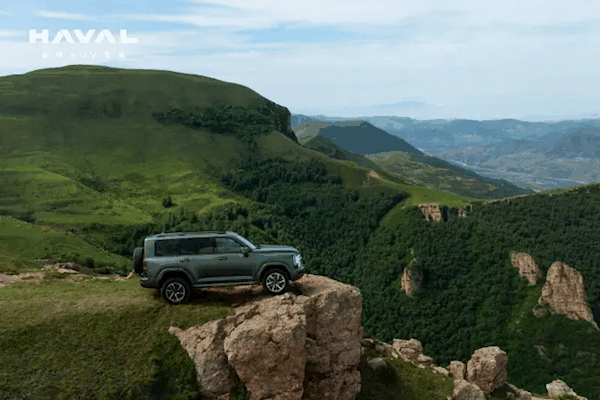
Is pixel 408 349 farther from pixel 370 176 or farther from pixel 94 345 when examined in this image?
pixel 370 176

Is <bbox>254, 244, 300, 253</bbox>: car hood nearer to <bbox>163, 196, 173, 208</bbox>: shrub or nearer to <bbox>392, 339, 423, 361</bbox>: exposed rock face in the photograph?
<bbox>392, 339, 423, 361</bbox>: exposed rock face

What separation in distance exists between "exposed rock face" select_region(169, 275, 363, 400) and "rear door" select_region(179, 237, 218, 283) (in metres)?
2.51

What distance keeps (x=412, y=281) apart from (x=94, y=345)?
368ft

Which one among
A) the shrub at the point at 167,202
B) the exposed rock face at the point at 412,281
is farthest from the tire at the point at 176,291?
the shrub at the point at 167,202

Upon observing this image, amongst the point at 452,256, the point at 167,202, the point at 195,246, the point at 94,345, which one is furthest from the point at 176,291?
the point at 167,202

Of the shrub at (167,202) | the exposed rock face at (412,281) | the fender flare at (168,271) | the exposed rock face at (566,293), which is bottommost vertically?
the exposed rock face at (412,281)

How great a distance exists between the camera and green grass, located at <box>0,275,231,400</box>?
18.1 metres

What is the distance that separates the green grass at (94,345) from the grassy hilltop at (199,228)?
0.21 feet

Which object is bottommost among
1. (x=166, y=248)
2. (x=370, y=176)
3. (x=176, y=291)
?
(x=370, y=176)

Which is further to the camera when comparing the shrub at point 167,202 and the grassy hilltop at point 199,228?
the shrub at point 167,202

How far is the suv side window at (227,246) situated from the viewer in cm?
2238

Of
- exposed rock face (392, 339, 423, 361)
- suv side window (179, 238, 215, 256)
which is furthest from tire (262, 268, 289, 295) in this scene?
exposed rock face (392, 339, 423, 361)

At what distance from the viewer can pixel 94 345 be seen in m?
19.7

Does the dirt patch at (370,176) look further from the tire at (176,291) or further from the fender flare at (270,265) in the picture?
the tire at (176,291)
